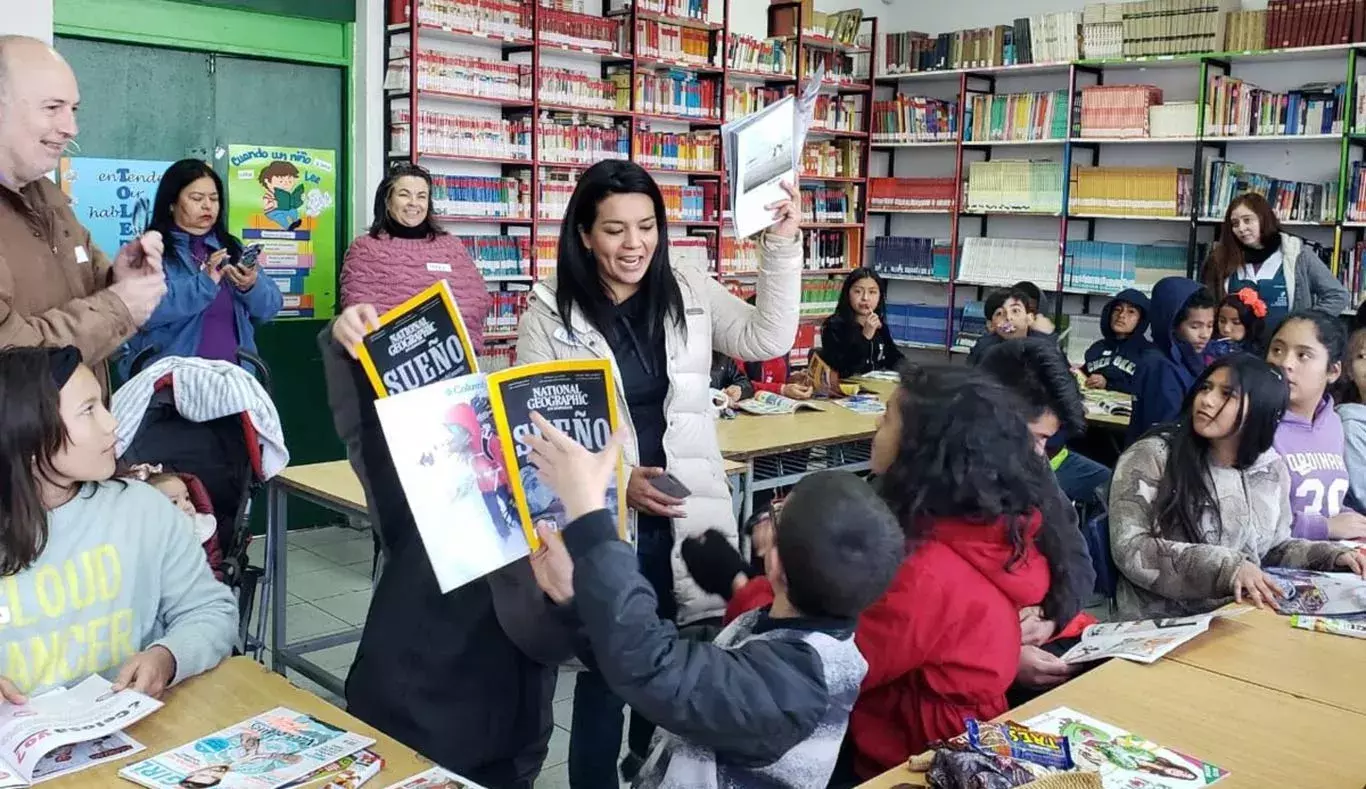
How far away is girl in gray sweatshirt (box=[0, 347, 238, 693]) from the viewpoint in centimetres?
163

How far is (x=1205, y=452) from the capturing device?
273cm

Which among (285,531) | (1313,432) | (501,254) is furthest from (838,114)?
(285,531)

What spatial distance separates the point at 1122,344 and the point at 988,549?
4267 millimetres

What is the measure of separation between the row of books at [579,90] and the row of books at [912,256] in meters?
2.39

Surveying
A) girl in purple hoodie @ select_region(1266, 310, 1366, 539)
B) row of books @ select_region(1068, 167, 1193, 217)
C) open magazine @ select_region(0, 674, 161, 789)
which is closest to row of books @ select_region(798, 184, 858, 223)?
row of books @ select_region(1068, 167, 1193, 217)

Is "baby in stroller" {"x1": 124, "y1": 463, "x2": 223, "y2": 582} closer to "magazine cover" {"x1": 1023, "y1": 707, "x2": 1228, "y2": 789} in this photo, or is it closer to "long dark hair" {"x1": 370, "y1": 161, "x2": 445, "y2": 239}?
"magazine cover" {"x1": 1023, "y1": 707, "x2": 1228, "y2": 789}

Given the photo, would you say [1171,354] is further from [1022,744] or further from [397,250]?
[1022,744]

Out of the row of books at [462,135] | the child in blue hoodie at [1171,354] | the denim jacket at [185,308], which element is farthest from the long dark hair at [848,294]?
the denim jacket at [185,308]

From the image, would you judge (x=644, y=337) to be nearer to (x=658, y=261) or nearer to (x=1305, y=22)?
(x=658, y=261)

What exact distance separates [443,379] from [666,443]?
82 cm

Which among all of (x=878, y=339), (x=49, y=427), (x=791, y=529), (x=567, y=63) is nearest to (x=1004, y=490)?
(x=791, y=529)

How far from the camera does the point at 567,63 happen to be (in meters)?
6.39

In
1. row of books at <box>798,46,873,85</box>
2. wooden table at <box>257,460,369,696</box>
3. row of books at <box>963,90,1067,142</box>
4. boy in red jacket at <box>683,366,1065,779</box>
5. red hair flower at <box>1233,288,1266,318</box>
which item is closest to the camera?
boy in red jacket at <box>683,366,1065,779</box>

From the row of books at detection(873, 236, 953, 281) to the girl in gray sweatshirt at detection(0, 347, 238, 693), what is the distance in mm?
6656
